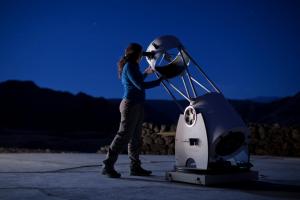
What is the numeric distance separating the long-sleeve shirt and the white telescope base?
98cm

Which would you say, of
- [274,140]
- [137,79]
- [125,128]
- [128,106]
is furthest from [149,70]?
[274,140]

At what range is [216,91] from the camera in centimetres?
553

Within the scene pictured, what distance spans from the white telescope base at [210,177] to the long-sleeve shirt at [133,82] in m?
0.98

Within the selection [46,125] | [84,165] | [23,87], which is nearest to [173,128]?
[84,165]

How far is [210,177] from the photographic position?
5.03m

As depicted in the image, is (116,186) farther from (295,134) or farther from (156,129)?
(156,129)

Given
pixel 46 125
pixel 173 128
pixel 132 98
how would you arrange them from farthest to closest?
pixel 46 125
pixel 173 128
pixel 132 98

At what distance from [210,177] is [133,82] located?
1396 millimetres

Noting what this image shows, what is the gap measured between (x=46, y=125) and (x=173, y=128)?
4977 centimetres

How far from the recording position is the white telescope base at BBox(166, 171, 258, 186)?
5.03 m

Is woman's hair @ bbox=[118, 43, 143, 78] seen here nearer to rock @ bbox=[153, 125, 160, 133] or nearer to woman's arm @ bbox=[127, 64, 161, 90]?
woman's arm @ bbox=[127, 64, 161, 90]

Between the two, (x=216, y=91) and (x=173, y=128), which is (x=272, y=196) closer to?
(x=216, y=91)

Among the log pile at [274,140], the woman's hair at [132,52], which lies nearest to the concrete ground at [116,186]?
the woman's hair at [132,52]

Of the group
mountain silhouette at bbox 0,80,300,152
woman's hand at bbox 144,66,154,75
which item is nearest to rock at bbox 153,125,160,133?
woman's hand at bbox 144,66,154,75
